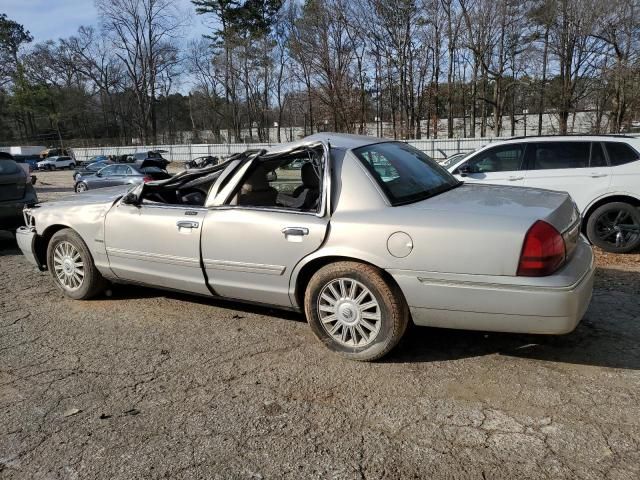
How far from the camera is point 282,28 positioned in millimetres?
53594

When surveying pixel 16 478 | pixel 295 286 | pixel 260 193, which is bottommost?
pixel 16 478

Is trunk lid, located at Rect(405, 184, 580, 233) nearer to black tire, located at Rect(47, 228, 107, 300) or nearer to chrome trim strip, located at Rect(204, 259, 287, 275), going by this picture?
chrome trim strip, located at Rect(204, 259, 287, 275)

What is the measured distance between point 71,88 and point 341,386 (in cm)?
8102

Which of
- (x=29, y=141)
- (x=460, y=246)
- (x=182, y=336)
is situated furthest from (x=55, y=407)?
(x=29, y=141)

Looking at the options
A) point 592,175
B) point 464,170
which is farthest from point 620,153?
point 464,170

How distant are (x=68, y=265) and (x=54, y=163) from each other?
48.4 metres

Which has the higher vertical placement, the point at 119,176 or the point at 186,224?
the point at 186,224

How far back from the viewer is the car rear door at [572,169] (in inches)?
265

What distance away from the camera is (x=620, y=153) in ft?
22.0

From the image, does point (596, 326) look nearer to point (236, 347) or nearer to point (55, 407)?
point (236, 347)

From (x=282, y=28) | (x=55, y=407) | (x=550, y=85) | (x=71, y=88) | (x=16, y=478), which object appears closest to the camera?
(x=16, y=478)

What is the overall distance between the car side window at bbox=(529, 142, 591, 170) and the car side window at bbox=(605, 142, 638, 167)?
0.88 feet

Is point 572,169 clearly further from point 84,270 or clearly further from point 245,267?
point 84,270

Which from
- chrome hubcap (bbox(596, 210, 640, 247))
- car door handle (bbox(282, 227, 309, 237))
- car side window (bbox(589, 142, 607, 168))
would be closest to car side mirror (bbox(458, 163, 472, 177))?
car side window (bbox(589, 142, 607, 168))
